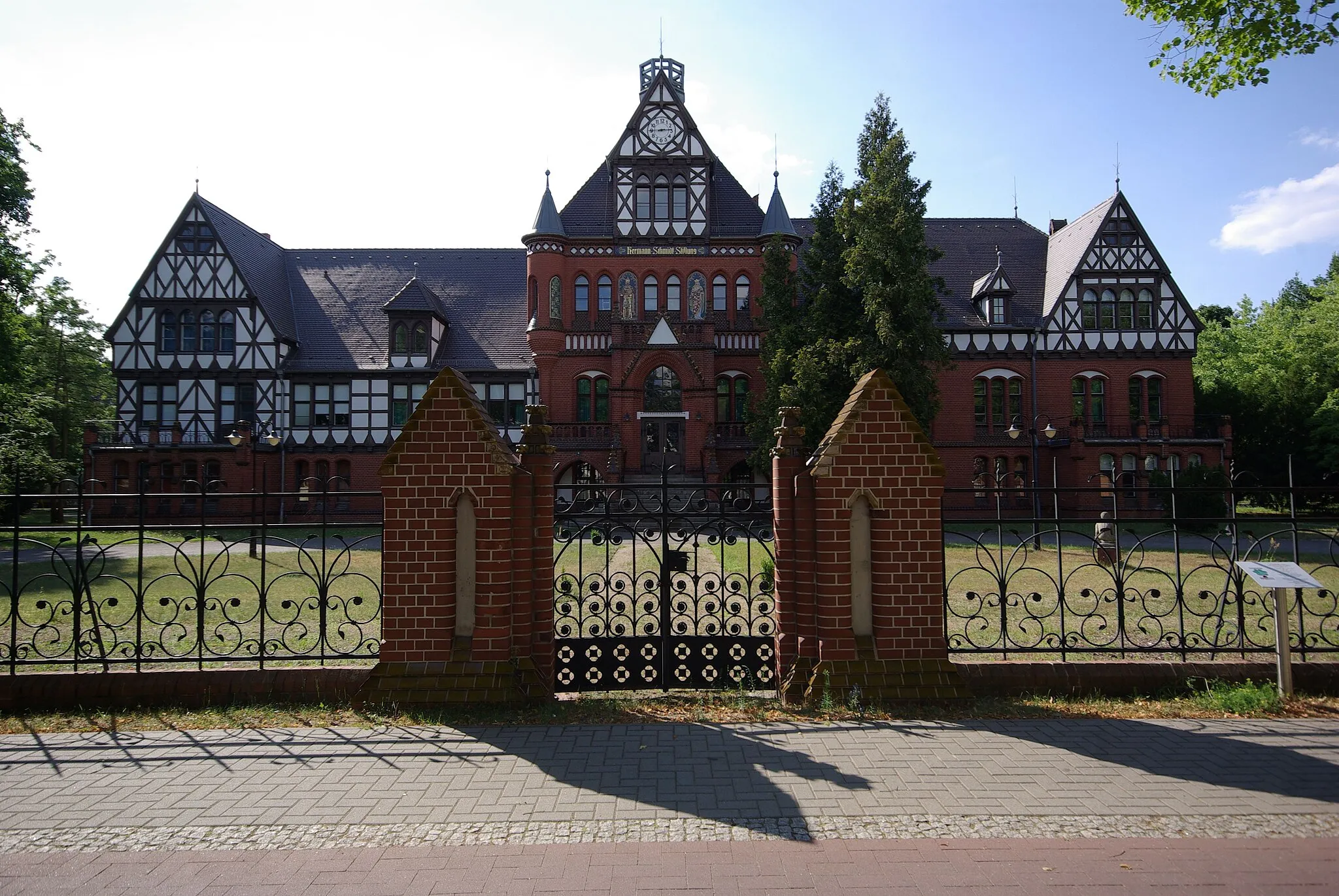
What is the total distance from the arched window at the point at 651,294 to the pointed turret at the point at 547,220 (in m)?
3.92

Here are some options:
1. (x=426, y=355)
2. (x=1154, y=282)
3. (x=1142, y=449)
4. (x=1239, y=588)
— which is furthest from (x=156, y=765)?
(x=1154, y=282)

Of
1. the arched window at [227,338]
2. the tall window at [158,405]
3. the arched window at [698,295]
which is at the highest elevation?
the arched window at [698,295]

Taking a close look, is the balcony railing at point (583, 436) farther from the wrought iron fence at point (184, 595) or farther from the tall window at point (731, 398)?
the wrought iron fence at point (184, 595)

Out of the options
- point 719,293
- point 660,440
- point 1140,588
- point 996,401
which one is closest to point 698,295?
point 719,293

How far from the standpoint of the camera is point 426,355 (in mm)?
32250

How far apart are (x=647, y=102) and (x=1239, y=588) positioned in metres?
29.9

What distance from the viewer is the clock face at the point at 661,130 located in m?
30.8

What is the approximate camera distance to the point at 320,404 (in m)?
32.1

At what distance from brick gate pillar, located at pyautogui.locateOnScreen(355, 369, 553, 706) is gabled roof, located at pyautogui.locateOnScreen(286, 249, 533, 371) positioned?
2773 cm

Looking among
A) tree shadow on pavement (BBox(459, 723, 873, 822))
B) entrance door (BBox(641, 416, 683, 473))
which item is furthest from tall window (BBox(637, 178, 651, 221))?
tree shadow on pavement (BBox(459, 723, 873, 822))

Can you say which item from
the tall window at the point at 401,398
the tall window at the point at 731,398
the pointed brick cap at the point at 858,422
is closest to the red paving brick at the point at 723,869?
the pointed brick cap at the point at 858,422

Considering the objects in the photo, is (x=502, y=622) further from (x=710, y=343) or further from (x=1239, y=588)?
(x=710, y=343)

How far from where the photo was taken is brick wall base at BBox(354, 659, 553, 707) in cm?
545

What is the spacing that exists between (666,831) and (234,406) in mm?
33676
